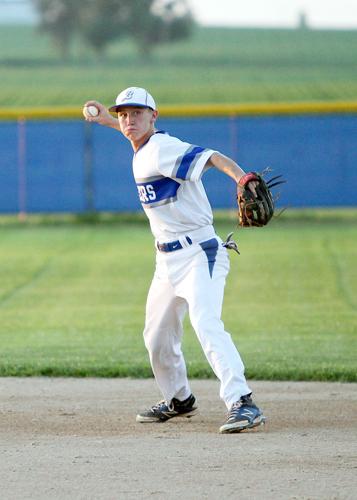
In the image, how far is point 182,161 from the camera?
6.05 meters

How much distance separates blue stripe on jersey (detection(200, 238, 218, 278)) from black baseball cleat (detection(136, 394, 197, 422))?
0.84 m

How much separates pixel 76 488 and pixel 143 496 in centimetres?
31

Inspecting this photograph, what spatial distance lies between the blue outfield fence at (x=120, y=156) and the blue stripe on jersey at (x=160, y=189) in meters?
14.1

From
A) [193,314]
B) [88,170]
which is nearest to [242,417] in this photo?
[193,314]

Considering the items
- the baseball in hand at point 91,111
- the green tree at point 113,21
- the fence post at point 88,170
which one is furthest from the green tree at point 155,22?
the baseball in hand at point 91,111

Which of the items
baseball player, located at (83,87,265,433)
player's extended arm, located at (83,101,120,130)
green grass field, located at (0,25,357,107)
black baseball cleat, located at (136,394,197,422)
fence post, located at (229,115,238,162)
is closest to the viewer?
baseball player, located at (83,87,265,433)

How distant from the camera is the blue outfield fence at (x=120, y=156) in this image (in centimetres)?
2042

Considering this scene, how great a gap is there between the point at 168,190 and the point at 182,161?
0.69 feet

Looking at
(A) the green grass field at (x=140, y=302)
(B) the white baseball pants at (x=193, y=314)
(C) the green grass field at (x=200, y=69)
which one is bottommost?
(A) the green grass field at (x=140, y=302)

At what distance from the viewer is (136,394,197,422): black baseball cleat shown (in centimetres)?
660

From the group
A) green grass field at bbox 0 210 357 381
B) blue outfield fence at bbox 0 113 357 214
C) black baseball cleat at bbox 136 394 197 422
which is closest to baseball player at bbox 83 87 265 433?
black baseball cleat at bbox 136 394 197 422

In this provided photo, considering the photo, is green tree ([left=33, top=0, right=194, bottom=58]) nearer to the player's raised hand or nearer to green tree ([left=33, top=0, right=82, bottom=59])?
green tree ([left=33, top=0, right=82, bottom=59])

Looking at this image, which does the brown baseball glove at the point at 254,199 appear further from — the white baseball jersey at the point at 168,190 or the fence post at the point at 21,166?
the fence post at the point at 21,166

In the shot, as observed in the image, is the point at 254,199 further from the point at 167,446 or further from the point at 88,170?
the point at 88,170
